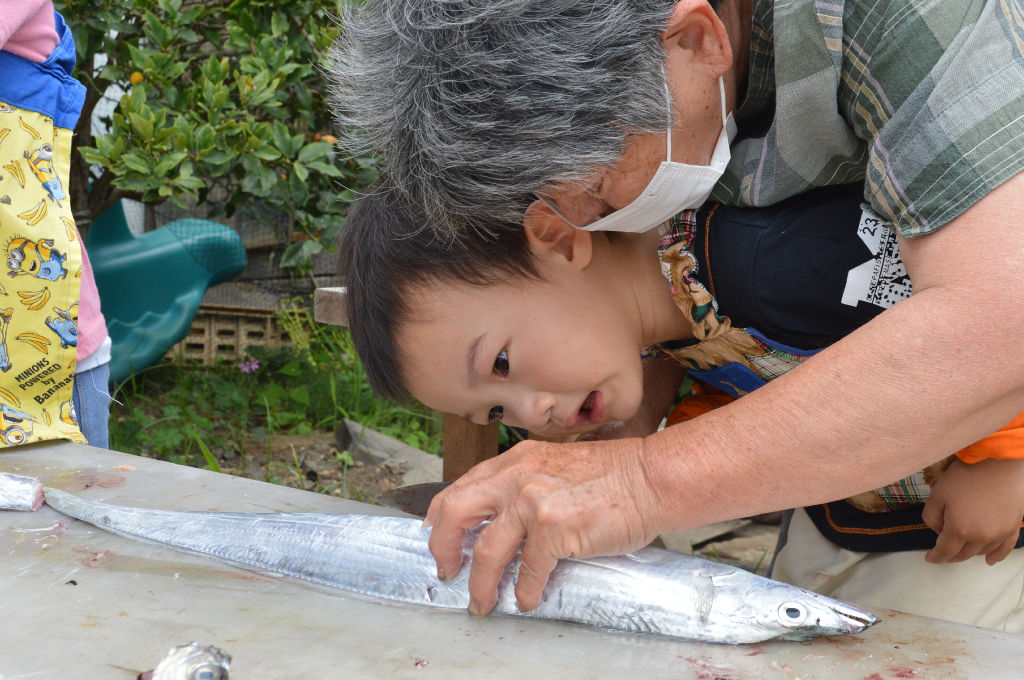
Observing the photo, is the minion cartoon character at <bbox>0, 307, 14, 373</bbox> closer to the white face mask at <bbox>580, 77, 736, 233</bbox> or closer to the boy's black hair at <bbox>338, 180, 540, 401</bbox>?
the boy's black hair at <bbox>338, 180, 540, 401</bbox>

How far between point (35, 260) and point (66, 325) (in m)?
A: 0.17

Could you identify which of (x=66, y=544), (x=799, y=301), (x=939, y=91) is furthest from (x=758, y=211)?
(x=66, y=544)

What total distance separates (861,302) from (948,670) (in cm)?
54

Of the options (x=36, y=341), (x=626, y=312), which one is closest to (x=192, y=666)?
(x=626, y=312)

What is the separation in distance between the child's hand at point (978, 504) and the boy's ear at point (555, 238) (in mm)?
718

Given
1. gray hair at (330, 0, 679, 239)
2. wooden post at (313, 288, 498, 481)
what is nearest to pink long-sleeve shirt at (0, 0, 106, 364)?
wooden post at (313, 288, 498, 481)

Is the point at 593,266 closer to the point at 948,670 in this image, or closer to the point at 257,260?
the point at 948,670

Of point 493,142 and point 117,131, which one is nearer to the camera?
point 493,142

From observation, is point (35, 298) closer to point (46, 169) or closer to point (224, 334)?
point (46, 169)

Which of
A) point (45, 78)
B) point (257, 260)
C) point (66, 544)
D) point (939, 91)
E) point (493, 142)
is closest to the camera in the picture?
point (939, 91)

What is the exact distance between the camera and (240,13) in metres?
3.30

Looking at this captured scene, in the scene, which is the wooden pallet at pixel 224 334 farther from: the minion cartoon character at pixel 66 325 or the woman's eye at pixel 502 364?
the woman's eye at pixel 502 364

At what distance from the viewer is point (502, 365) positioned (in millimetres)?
1506

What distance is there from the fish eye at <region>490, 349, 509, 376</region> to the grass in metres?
2.21
